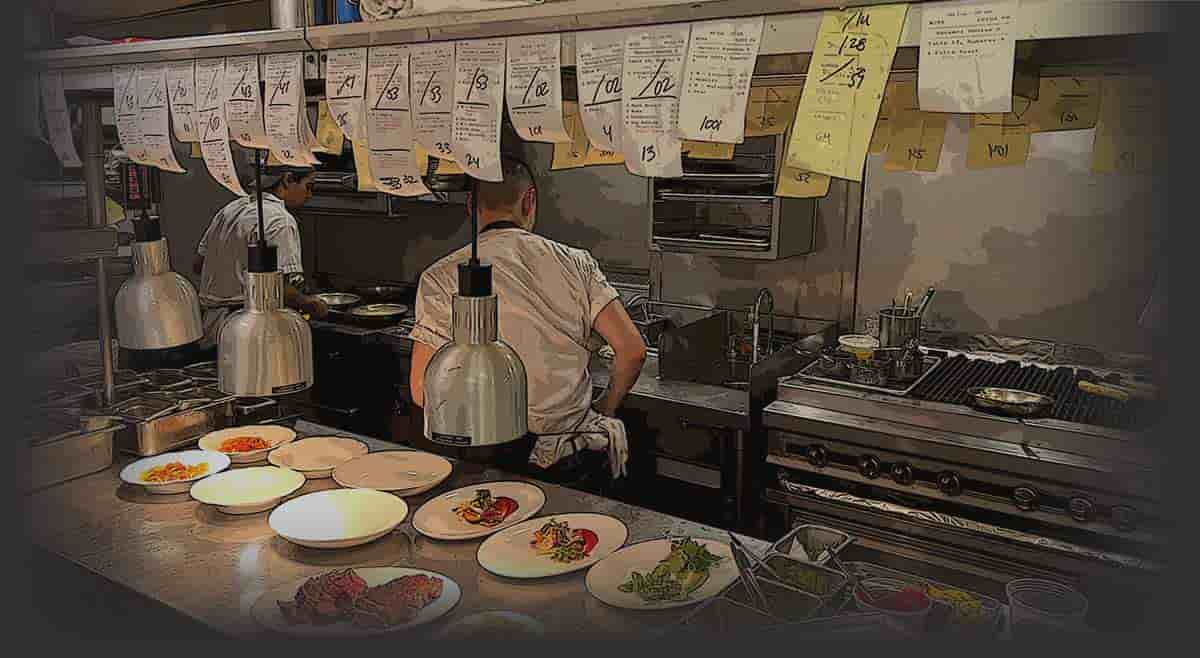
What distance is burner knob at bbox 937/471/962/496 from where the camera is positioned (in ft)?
10.5

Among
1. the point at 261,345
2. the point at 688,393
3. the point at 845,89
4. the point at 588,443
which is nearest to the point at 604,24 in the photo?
the point at 845,89

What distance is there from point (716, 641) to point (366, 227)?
5.21 m

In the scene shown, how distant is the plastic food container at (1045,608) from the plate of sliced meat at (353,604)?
1081mm

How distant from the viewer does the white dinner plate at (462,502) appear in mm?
2229

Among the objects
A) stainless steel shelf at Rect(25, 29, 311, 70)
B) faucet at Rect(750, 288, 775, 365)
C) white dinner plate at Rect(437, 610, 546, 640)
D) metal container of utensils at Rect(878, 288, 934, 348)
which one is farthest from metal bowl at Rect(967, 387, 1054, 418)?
stainless steel shelf at Rect(25, 29, 311, 70)

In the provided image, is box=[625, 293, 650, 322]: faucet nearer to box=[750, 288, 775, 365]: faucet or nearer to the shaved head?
box=[750, 288, 775, 365]: faucet

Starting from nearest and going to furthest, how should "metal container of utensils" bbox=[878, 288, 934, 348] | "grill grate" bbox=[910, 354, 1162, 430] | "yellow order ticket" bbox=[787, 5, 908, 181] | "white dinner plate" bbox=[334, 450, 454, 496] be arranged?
"yellow order ticket" bbox=[787, 5, 908, 181]
"white dinner plate" bbox=[334, 450, 454, 496]
"grill grate" bbox=[910, 354, 1162, 430]
"metal container of utensils" bbox=[878, 288, 934, 348]

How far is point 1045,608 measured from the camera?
168 cm

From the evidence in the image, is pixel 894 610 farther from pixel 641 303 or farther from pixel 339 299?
pixel 339 299

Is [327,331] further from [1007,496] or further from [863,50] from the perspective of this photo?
[863,50]

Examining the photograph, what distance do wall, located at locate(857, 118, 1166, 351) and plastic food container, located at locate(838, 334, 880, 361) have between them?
0.51 metres

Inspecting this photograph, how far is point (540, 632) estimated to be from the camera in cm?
180

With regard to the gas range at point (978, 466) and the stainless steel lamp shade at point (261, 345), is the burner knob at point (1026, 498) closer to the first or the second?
the gas range at point (978, 466)

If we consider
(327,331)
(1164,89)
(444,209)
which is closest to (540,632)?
(1164,89)
